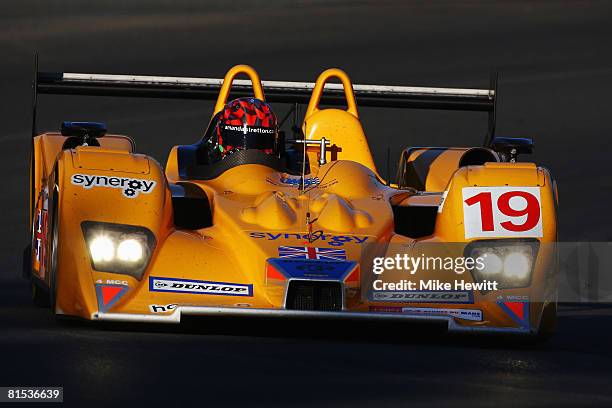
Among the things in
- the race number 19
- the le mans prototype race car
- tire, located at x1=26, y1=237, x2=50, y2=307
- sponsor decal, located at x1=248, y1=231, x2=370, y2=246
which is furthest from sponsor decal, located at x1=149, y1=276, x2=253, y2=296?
the race number 19

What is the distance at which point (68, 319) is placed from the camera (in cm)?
1055

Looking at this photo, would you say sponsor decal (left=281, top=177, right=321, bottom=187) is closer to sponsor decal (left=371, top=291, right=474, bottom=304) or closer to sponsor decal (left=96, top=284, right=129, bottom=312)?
sponsor decal (left=371, top=291, right=474, bottom=304)

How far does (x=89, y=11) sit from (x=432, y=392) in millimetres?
28901

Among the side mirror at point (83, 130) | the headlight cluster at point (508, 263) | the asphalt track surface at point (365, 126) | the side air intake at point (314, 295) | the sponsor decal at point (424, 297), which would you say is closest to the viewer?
the asphalt track surface at point (365, 126)

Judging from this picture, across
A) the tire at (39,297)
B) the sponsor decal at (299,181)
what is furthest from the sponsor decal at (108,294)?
the sponsor decal at (299,181)

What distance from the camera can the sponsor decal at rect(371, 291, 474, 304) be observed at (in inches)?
417

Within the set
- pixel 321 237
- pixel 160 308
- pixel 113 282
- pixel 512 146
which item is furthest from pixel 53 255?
pixel 512 146

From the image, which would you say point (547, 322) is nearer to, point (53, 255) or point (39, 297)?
point (53, 255)

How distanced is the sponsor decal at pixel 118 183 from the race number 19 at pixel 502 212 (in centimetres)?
202

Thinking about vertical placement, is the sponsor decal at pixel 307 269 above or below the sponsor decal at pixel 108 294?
above

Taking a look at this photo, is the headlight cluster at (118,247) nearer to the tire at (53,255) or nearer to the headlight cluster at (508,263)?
the tire at (53,255)

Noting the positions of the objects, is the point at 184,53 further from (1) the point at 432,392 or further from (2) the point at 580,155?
(1) the point at 432,392

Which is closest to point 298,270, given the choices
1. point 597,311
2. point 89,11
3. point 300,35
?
point 597,311

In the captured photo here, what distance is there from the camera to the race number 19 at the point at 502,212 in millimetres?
10867
